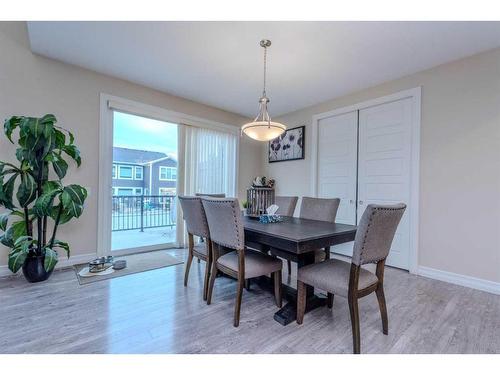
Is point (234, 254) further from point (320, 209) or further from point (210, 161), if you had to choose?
point (210, 161)

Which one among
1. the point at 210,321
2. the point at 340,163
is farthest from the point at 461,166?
the point at 210,321

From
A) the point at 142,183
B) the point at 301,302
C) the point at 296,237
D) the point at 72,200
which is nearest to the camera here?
the point at 296,237

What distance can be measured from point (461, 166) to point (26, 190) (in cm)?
466

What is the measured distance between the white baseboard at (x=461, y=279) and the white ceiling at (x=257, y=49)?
2.46 m

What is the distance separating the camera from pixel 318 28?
86.8 inches

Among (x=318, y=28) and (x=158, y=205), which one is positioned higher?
(x=318, y=28)

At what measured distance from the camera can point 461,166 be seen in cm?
266

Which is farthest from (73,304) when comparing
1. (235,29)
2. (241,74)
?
(241,74)

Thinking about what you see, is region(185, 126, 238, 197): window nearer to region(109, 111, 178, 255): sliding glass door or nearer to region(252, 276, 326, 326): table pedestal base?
region(109, 111, 178, 255): sliding glass door

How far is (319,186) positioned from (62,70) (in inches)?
159

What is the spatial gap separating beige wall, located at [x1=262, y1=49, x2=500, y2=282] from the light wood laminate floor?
390 mm

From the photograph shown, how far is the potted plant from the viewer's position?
2.33 meters

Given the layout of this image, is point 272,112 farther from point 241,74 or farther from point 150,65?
point 150,65

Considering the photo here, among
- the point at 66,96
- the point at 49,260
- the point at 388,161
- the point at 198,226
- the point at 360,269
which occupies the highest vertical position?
the point at 66,96
